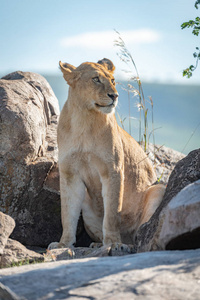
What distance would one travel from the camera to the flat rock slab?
292 centimetres

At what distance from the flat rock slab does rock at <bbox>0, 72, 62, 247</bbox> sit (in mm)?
3592

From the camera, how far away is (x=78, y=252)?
18.5ft

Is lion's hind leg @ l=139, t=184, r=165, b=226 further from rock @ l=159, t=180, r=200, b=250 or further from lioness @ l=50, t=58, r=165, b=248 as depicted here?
rock @ l=159, t=180, r=200, b=250

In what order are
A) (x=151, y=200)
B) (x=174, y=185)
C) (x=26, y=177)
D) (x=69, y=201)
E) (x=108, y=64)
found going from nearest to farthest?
(x=174, y=185)
(x=69, y=201)
(x=151, y=200)
(x=108, y=64)
(x=26, y=177)

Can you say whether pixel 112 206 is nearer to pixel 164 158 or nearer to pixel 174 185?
pixel 174 185

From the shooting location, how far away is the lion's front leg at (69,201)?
609cm

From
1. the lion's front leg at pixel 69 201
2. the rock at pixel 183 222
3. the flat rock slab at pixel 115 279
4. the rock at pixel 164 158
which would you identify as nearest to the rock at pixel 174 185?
the rock at pixel 183 222

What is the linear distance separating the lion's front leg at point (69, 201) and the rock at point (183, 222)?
7.51 feet

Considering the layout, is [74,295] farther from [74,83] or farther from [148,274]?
[74,83]

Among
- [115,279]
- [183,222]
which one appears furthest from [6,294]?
[183,222]

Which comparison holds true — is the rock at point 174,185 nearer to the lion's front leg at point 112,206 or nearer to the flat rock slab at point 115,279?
the lion's front leg at point 112,206

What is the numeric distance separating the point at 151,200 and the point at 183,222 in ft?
8.12

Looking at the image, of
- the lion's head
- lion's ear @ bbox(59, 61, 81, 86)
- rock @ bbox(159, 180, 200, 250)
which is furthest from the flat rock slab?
lion's ear @ bbox(59, 61, 81, 86)

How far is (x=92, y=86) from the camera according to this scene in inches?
226
